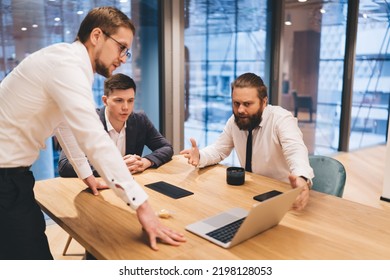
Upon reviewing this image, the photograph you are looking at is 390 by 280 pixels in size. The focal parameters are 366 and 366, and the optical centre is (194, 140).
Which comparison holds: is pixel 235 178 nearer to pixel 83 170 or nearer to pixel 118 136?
pixel 83 170

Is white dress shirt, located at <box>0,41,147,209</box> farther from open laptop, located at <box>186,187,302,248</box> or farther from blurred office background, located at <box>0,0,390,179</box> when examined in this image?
blurred office background, located at <box>0,0,390,179</box>

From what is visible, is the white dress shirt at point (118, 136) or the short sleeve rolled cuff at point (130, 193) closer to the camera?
the short sleeve rolled cuff at point (130, 193)

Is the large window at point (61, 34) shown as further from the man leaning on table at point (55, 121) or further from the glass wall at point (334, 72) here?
the glass wall at point (334, 72)

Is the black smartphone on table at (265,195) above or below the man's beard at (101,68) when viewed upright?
below

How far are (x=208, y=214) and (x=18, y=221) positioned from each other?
2.38ft

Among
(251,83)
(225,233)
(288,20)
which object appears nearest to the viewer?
(225,233)

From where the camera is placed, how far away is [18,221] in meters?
1.37

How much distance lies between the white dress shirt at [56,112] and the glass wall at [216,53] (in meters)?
2.64

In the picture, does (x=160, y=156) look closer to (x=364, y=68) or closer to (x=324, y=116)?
(x=324, y=116)

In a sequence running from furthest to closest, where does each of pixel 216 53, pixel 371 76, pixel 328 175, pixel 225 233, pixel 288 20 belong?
pixel 371 76 < pixel 288 20 < pixel 216 53 < pixel 328 175 < pixel 225 233

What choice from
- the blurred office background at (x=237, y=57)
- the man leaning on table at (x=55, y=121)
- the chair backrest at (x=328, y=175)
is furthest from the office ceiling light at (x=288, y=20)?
the man leaning on table at (x=55, y=121)

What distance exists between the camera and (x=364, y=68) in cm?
620

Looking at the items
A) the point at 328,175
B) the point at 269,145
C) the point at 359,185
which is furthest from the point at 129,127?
the point at 359,185

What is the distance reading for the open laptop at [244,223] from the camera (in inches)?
46.9
